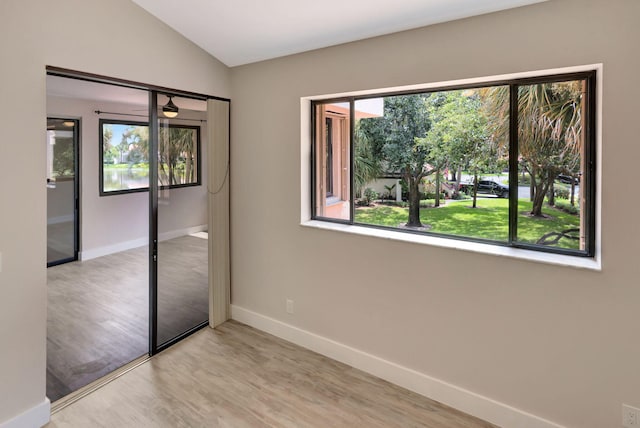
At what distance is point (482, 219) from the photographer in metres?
2.50

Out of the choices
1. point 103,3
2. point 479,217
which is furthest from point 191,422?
point 103,3

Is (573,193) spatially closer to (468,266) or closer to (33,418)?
(468,266)

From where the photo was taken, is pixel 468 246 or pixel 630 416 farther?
pixel 468 246

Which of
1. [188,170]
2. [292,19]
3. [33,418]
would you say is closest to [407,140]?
[292,19]

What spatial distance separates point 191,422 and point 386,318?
1490 millimetres

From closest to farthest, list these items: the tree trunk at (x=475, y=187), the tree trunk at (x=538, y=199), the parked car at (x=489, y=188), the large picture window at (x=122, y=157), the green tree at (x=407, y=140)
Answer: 1. the tree trunk at (x=538, y=199)
2. the parked car at (x=489, y=188)
3. the tree trunk at (x=475, y=187)
4. the green tree at (x=407, y=140)
5. the large picture window at (x=122, y=157)

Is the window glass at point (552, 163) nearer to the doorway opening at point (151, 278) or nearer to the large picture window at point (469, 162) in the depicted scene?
the large picture window at point (469, 162)

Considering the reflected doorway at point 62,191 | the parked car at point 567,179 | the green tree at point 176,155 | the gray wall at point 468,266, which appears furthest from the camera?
the reflected doorway at point 62,191

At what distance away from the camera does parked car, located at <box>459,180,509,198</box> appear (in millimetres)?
2387

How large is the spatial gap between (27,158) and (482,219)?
2.94 m

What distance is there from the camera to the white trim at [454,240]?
1957 millimetres

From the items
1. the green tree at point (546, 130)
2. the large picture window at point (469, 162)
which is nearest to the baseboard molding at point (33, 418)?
the large picture window at point (469, 162)

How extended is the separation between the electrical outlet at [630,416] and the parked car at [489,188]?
1.31 metres

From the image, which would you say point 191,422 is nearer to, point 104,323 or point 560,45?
point 104,323
